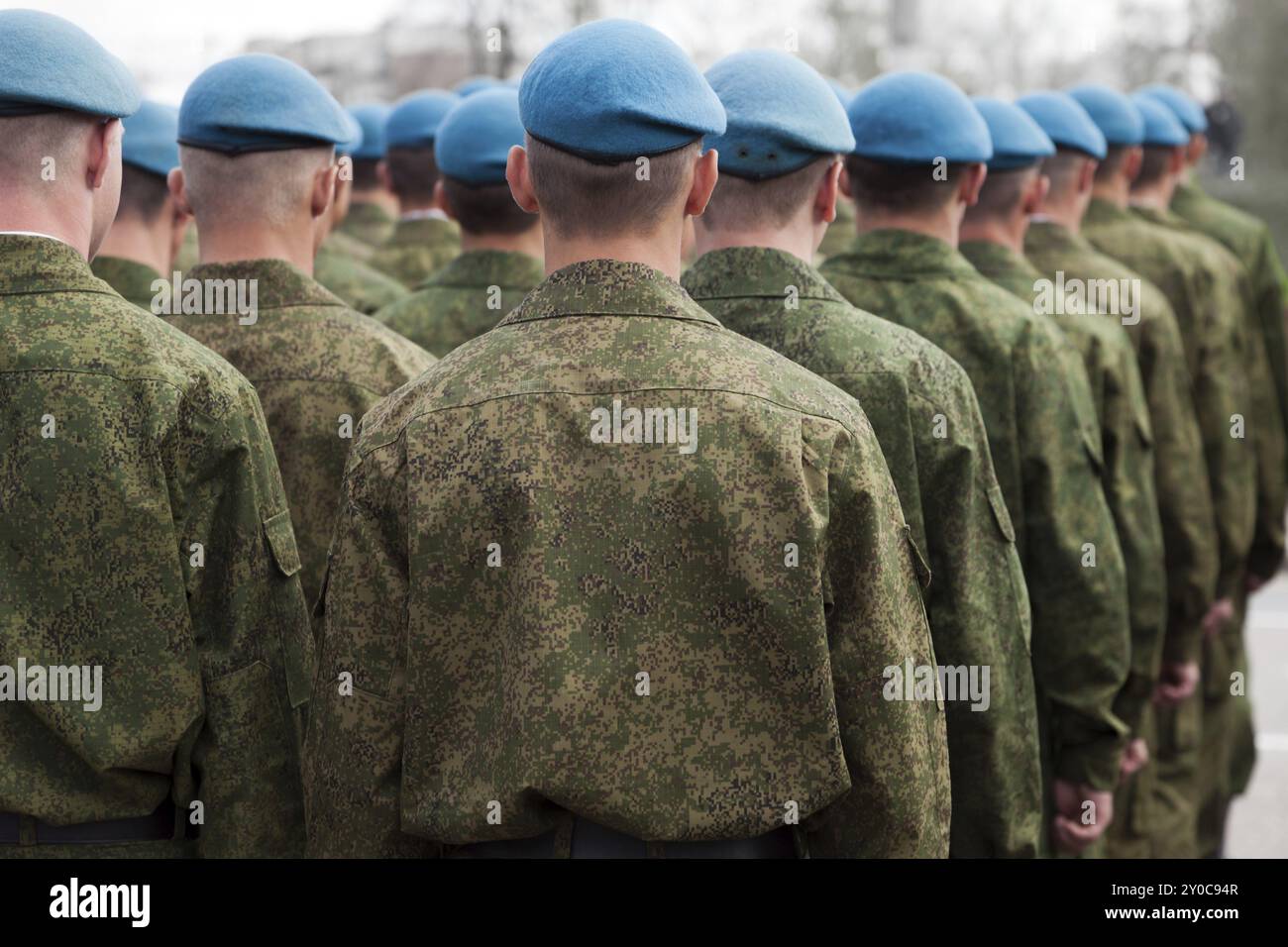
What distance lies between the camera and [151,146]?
3818 mm

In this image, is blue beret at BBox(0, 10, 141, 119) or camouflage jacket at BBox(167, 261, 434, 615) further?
camouflage jacket at BBox(167, 261, 434, 615)

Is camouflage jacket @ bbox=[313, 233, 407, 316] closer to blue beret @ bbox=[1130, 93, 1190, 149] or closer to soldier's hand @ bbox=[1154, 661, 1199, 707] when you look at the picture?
soldier's hand @ bbox=[1154, 661, 1199, 707]

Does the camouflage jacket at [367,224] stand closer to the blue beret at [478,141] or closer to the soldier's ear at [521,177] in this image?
the blue beret at [478,141]

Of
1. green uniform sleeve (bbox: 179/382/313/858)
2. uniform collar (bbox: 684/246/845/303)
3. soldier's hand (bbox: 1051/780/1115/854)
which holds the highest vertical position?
uniform collar (bbox: 684/246/845/303)

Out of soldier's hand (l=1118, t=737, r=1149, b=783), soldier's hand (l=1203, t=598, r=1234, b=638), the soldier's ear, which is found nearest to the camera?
the soldier's ear

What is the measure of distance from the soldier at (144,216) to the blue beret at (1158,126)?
4124 millimetres

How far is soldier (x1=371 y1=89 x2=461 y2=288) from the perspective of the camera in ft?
19.8

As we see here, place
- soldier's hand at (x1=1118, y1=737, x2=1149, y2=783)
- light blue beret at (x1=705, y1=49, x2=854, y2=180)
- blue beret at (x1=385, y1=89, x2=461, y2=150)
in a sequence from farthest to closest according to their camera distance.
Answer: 1. blue beret at (x1=385, y1=89, x2=461, y2=150)
2. soldier's hand at (x1=1118, y1=737, x2=1149, y2=783)
3. light blue beret at (x1=705, y1=49, x2=854, y2=180)

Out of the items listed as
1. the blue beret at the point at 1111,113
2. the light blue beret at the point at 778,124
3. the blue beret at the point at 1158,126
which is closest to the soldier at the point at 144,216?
the light blue beret at the point at 778,124

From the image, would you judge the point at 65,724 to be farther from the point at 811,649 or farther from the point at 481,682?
the point at 811,649

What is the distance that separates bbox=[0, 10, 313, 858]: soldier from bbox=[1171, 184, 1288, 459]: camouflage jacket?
5.24 meters

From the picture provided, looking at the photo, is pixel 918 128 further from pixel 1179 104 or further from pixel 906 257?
pixel 1179 104

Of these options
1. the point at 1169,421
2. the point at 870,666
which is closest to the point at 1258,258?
the point at 1169,421

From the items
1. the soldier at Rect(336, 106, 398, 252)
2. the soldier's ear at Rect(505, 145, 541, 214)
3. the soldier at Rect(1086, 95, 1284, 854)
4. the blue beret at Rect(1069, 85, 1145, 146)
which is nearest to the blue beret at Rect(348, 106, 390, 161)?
the soldier at Rect(336, 106, 398, 252)
